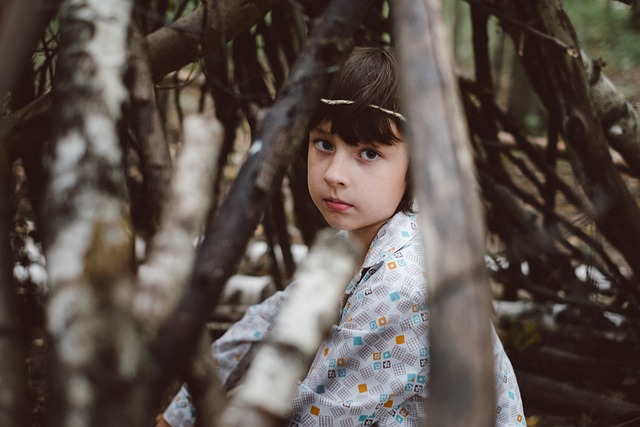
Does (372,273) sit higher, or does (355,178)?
(355,178)

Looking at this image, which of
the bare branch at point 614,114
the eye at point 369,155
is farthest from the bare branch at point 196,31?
the bare branch at point 614,114

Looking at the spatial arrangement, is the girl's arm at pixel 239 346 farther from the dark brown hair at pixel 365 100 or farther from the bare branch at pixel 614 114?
the bare branch at pixel 614 114

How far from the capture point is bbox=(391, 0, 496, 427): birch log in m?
0.47

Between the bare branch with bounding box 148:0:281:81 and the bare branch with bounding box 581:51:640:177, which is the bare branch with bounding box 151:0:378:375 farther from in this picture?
the bare branch with bounding box 581:51:640:177

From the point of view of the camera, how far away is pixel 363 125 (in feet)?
4.04

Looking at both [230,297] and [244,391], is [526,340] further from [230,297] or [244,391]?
[244,391]

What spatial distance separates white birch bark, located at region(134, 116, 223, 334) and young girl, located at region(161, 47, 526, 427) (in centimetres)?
62

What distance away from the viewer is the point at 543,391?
1.86 m

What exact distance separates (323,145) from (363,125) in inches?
4.0

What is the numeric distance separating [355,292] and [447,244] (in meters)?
0.75

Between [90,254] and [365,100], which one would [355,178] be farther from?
[90,254]

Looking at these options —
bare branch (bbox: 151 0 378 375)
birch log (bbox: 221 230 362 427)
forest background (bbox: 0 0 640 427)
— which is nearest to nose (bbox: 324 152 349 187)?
forest background (bbox: 0 0 640 427)

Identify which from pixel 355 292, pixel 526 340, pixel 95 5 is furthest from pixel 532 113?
pixel 95 5

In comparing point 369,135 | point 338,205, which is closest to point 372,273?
point 338,205
